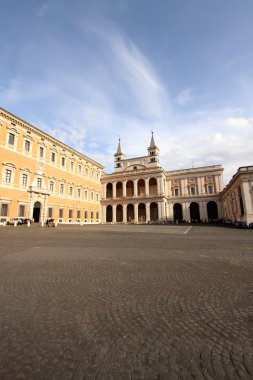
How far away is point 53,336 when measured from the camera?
258 cm

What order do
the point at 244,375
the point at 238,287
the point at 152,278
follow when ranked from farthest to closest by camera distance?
the point at 152,278, the point at 238,287, the point at 244,375

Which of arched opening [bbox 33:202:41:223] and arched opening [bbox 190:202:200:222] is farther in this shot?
arched opening [bbox 190:202:200:222]

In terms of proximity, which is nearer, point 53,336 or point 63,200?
point 53,336

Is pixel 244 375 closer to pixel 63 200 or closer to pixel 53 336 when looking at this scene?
pixel 53 336

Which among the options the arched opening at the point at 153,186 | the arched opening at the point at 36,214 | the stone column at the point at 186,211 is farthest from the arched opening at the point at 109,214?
the arched opening at the point at 36,214

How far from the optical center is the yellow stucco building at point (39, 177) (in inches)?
1063

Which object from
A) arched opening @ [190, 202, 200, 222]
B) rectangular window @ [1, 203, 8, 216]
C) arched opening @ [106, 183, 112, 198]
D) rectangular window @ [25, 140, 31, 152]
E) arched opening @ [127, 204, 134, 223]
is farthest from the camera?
arched opening @ [106, 183, 112, 198]

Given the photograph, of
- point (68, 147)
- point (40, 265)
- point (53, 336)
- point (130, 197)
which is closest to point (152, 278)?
point (53, 336)

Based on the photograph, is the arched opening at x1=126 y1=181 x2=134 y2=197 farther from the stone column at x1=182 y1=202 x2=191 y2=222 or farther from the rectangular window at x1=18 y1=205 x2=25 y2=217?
the rectangular window at x1=18 y1=205 x2=25 y2=217

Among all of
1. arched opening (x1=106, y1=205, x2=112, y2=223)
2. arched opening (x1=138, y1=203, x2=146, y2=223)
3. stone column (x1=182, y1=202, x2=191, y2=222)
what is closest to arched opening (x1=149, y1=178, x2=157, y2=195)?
arched opening (x1=138, y1=203, x2=146, y2=223)

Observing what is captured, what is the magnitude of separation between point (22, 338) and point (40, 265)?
3.86 meters

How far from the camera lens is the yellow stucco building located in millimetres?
27000

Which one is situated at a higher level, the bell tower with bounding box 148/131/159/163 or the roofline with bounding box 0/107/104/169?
the bell tower with bounding box 148/131/159/163

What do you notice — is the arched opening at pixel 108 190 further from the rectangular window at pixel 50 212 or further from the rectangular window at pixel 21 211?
the rectangular window at pixel 21 211
